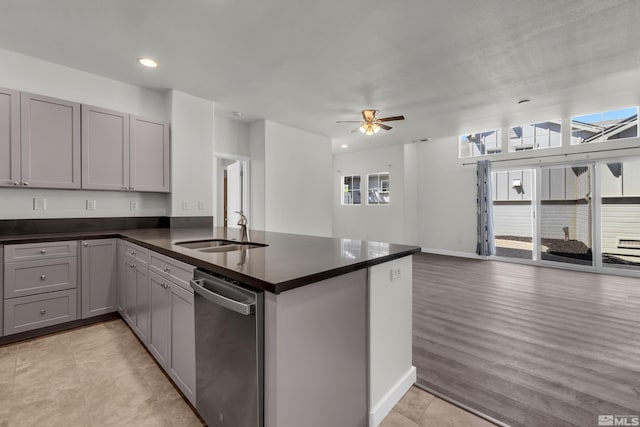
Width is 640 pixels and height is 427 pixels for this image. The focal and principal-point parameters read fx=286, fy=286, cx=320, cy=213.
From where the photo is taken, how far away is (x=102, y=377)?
2.03 metres

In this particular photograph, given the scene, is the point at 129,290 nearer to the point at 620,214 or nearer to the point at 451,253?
the point at 451,253

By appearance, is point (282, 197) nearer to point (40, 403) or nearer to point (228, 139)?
point (228, 139)

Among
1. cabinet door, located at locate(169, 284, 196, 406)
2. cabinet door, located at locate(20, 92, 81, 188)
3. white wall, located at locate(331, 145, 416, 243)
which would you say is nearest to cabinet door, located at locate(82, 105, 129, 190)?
cabinet door, located at locate(20, 92, 81, 188)

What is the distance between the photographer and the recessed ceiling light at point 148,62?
300 cm

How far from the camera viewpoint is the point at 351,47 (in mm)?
2822

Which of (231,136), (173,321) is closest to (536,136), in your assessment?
(231,136)

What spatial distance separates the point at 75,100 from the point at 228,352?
356 centimetres

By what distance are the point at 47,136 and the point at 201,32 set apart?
188 cm

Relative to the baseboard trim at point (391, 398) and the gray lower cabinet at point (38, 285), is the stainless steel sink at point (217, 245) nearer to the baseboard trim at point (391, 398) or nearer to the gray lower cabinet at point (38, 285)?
the baseboard trim at point (391, 398)

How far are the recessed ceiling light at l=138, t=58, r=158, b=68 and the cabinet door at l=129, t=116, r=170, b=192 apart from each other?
2.13 ft

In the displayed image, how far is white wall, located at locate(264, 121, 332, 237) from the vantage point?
17.5ft

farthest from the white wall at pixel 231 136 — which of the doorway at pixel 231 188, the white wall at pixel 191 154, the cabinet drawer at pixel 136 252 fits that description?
the cabinet drawer at pixel 136 252

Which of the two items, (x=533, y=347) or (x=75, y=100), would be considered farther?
(x=75, y=100)

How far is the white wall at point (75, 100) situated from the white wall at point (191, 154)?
0.23 meters
